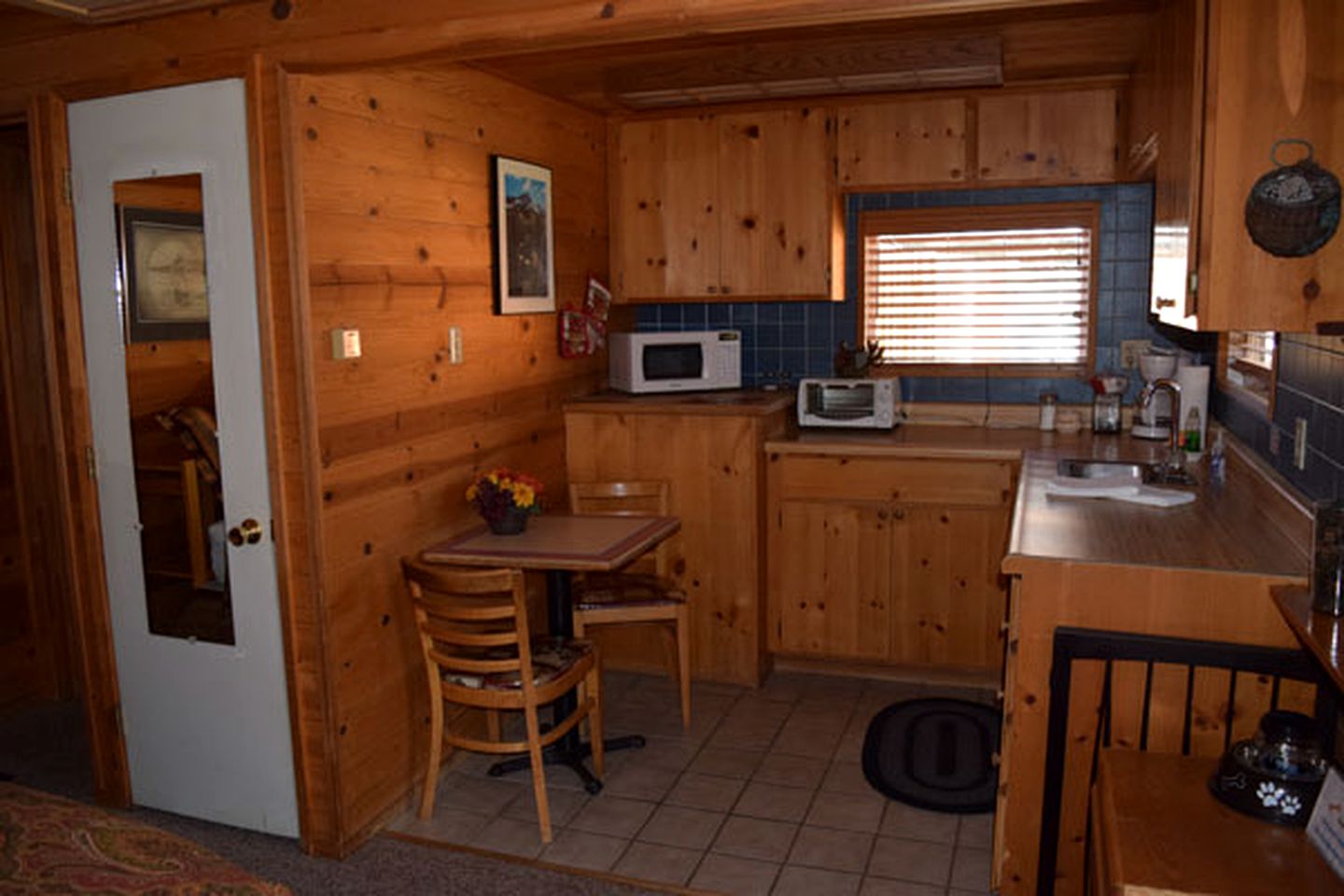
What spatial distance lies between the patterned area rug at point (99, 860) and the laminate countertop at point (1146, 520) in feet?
5.70

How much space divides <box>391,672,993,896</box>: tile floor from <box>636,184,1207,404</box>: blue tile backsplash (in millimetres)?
1518

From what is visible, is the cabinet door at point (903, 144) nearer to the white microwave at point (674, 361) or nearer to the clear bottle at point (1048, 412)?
the white microwave at point (674, 361)

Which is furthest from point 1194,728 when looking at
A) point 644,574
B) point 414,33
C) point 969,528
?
point 414,33

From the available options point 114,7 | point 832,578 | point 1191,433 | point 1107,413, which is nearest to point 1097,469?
point 1191,433

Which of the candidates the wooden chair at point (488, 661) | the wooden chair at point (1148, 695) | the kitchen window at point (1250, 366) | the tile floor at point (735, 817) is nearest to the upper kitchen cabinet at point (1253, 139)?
the wooden chair at point (1148, 695)

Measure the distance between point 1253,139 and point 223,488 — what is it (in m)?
2.67

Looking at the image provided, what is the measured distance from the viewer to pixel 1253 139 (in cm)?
215

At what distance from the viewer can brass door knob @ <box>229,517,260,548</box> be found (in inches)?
115

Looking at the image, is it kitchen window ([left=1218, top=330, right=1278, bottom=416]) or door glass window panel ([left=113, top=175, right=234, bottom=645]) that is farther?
kitchen window ([left=1218, top=330, right=1278, bottom=416])

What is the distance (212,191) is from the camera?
2857 millimetres

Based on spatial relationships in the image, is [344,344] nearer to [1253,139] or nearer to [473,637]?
[473,637]

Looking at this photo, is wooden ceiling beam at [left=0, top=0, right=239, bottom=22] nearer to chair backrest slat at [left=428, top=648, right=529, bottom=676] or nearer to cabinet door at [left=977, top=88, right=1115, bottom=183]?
chair backrest slat at [left=428, top=648, right=529, bottom=676]

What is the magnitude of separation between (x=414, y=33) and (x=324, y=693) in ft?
5.70

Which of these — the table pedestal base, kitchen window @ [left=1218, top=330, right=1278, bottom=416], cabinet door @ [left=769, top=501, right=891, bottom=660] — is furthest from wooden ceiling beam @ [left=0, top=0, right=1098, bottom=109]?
the table pedestal base
